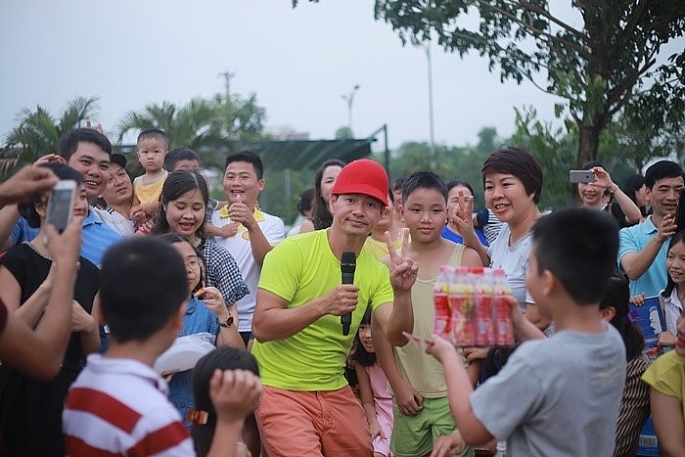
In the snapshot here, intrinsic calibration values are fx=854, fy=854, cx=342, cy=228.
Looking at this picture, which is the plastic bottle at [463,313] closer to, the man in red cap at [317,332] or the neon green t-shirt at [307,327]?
the man in red cap at [317,332]

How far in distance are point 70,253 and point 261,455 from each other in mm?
2969

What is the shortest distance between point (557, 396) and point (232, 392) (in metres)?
1.20

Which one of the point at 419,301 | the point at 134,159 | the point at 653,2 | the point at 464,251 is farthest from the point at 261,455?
the point at 134,159

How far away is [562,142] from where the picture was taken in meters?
11.4

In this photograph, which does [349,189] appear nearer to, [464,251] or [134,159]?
[464,251]

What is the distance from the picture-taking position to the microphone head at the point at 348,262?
4.89m

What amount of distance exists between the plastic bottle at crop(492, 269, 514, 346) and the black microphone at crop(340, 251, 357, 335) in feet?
5.21

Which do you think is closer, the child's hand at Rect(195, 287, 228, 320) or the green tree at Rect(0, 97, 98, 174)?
→ the child's hand at Rect(195, 287, 228, 320)

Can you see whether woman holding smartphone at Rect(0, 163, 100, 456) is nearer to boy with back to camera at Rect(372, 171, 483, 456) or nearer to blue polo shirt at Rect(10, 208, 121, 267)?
blue polo shirt at Rect(10, 208, 121, 267)

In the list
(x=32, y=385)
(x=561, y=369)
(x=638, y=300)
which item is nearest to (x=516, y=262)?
(x=638, y=300)

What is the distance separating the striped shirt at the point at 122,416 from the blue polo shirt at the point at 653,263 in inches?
169

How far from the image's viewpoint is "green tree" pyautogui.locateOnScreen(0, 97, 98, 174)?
1410cm

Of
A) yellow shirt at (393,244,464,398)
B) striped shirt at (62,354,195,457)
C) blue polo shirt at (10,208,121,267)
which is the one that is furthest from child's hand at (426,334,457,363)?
blue polo shirt at (10,208,121,267)

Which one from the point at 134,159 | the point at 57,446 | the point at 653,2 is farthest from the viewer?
the point at 134,159
